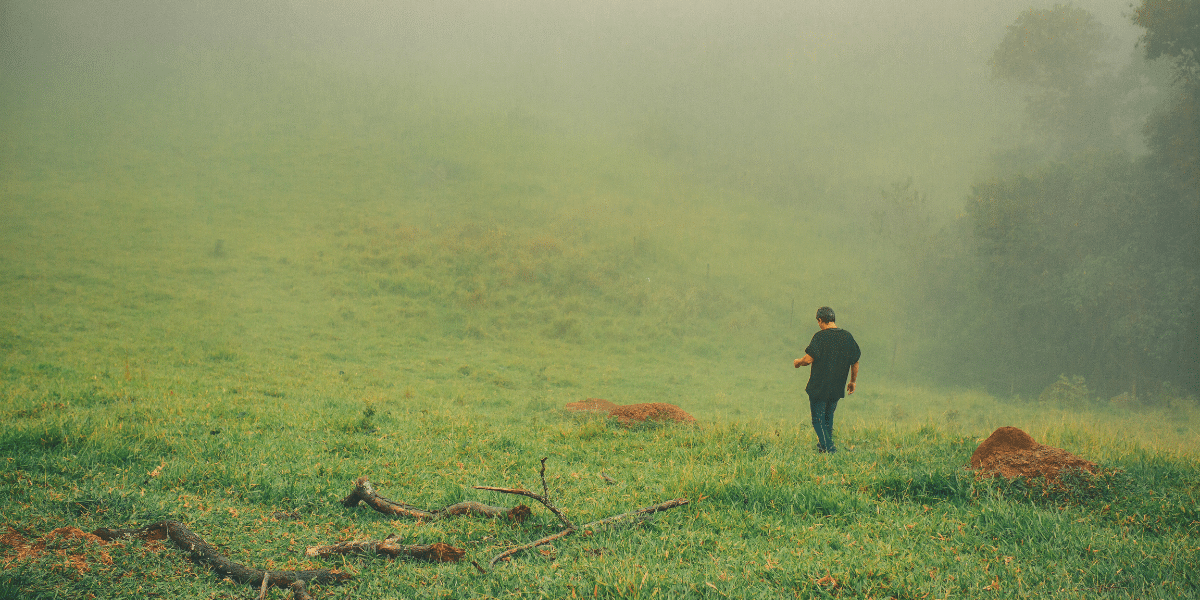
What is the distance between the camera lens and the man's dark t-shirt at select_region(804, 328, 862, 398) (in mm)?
9422

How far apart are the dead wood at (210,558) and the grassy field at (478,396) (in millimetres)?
112

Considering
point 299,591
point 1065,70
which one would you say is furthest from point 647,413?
point 1065,70

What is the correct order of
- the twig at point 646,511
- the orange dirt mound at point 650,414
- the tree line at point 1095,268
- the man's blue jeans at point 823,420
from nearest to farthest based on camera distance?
the twig at point 646,511 → the man's blue jeans at point 823,420 → the orange dirt mound at point 650,414 → the tree line at point 1095,268

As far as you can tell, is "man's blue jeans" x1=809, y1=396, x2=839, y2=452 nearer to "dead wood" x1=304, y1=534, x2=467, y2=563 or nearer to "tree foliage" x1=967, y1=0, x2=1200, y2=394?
"dead wood" x1=304, y1=534, x2=467, y2=563

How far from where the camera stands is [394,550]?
521cm

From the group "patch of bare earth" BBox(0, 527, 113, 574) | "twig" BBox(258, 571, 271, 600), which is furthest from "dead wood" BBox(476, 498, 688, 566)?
"patch of bare earth" BBox(0, 527, 113, 574)

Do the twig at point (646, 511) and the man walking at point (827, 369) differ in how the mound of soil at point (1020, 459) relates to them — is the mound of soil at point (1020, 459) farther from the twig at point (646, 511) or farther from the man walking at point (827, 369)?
the twig at point (646, 511)

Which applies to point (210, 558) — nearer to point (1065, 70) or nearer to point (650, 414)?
point (650, 414)

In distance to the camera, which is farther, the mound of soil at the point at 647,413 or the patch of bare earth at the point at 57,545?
the mound of soil at the point at 647,413

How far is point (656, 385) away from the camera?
25.9 metres

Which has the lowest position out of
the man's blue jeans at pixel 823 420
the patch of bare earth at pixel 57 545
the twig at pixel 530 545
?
the patch of bare earth at pixel 57 545

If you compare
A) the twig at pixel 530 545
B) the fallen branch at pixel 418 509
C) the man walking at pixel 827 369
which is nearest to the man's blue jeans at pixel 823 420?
the man walking at pixel 827 369

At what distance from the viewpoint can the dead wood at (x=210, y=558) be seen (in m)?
4.64

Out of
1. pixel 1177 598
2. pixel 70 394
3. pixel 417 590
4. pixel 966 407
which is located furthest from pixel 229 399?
pixel 966 407
